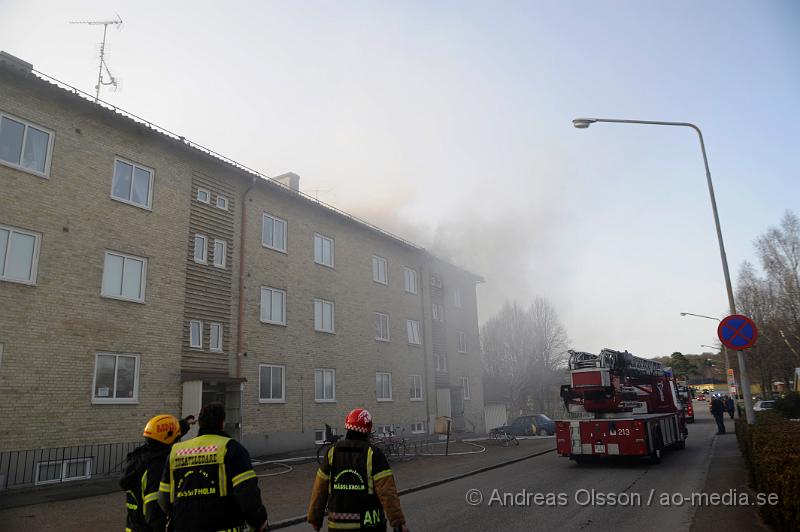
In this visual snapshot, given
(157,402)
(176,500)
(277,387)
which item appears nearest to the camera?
(176,500)

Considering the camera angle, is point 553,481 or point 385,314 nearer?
point 553,481

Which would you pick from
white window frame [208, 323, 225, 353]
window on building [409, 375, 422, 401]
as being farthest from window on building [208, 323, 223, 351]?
window on building [409, 375, 422, 401]

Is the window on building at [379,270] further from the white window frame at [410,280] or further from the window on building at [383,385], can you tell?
the window on building at [383,385]

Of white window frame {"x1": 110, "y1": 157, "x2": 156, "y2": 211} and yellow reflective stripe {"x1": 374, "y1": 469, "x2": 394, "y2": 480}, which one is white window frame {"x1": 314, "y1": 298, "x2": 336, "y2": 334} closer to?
white window frame {"x1": 110, "y1": 157, "x2": 156, "y2": 211}

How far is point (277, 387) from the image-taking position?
19156 millimetres

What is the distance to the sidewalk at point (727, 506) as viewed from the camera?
7.27 metres

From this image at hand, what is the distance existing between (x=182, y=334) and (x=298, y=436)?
5867 millimetres

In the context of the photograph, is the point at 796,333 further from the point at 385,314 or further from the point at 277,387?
the point at 277,387

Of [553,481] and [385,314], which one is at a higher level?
[385,314]

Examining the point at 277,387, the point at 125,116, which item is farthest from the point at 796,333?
the point at 125,116

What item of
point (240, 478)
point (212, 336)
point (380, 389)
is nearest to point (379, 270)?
point (380, 389)

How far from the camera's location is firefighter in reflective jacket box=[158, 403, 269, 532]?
3.63 meters

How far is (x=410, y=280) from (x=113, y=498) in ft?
63.1

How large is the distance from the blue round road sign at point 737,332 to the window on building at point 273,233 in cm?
1482
